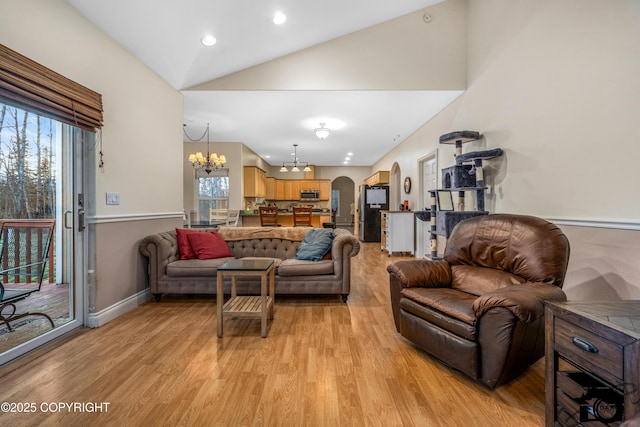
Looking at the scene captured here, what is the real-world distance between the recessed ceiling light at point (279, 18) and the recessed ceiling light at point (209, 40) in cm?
71

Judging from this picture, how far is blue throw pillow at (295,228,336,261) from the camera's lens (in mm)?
3207

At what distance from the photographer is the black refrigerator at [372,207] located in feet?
26.0

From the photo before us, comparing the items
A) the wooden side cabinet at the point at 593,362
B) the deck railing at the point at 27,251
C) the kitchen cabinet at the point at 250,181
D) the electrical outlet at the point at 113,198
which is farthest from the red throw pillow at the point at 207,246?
the kitchen cabinet at the point at 250,181

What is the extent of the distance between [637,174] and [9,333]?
14.6 ft

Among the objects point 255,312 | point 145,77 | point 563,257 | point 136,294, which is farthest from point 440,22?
point 136,294

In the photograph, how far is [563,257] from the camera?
1816mm

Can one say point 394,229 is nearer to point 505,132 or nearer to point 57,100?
point 505,132

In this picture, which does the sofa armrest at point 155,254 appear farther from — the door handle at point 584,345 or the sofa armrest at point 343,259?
the door handle at point 584,345

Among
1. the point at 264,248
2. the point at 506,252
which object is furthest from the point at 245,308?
the point at 506,252

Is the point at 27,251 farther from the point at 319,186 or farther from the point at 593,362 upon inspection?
the point at 319,186

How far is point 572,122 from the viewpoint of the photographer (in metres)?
2.22

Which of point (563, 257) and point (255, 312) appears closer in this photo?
point (563, 257)

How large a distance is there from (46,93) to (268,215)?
3.42 meters

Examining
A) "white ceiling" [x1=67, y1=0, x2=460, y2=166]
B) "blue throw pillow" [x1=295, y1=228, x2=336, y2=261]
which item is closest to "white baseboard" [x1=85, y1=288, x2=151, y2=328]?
"blue throw pillow" [x1=295, y1=228, x2=336, y2=261]
